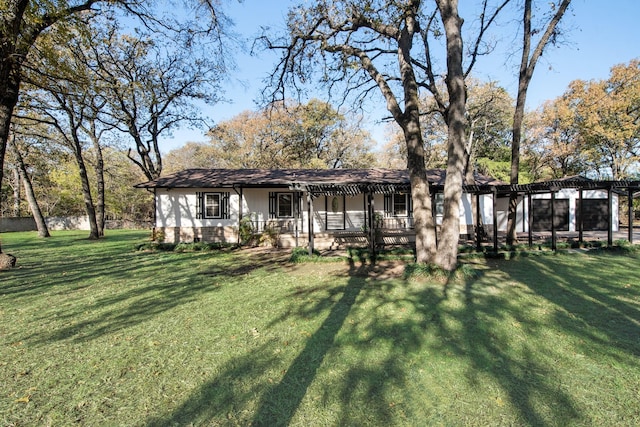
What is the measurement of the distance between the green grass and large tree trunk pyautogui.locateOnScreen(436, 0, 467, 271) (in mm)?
684

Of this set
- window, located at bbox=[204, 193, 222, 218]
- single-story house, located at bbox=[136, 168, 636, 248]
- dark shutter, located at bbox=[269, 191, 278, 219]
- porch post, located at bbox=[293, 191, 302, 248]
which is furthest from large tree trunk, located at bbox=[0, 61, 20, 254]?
dark shutter, located at bbox=[269, 191, 278, 219]

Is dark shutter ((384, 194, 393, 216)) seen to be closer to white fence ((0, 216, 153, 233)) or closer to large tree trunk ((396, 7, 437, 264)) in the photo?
large tree trunk ((396, 7, 437, 264))

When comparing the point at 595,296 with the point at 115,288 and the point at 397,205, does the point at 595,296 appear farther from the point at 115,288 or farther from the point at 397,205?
the point at 397,205

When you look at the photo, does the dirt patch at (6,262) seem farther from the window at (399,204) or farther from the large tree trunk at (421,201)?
the window at (399,204)

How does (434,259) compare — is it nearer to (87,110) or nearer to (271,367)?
(271,367)

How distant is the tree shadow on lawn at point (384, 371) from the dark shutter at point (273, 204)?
10.3 meters

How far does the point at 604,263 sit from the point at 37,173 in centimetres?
4081

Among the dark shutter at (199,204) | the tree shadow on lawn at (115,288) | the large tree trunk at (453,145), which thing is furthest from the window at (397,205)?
the dark shutter at (199,204)

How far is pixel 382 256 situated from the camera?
10398 mm

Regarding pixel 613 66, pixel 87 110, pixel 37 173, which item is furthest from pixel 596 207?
pixel 37 173

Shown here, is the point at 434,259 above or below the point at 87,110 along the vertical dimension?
below

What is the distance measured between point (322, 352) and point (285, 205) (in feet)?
40.5

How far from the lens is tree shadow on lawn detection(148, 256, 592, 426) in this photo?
2.50m

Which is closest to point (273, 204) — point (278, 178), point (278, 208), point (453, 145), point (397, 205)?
point (278, 208)
